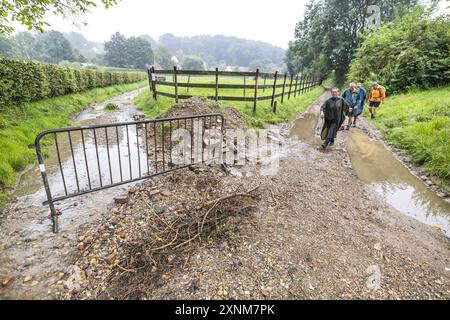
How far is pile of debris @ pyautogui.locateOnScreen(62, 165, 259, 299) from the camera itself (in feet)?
7.66

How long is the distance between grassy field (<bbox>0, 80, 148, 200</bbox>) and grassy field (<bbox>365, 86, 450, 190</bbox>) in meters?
9.32

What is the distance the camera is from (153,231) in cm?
305

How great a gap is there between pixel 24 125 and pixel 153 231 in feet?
21.0

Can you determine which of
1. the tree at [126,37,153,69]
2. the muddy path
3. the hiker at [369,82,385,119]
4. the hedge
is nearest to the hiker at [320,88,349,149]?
the hiker at [369,82,385,119]

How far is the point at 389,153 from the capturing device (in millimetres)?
6945

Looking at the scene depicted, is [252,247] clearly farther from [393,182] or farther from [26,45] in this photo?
[26,45]

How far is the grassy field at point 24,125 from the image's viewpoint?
4.62 m

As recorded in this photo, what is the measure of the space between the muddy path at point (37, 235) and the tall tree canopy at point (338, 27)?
3420 cm

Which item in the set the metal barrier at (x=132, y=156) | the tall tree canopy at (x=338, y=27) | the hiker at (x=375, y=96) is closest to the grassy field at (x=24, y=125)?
the metal barrier at (x=132, y=156)

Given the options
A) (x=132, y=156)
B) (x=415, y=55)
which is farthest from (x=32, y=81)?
(x=415, y=55)

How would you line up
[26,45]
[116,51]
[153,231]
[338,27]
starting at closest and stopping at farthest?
1. [153,231]
2. [338,27]
3. [116,51]
4. [26,45]

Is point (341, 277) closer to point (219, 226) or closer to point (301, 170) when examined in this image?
point (219, 226)

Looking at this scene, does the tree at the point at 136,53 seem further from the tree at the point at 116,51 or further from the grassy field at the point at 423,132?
the grassy field at the point at 423,132

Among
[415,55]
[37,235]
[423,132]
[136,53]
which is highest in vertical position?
[136,53]
